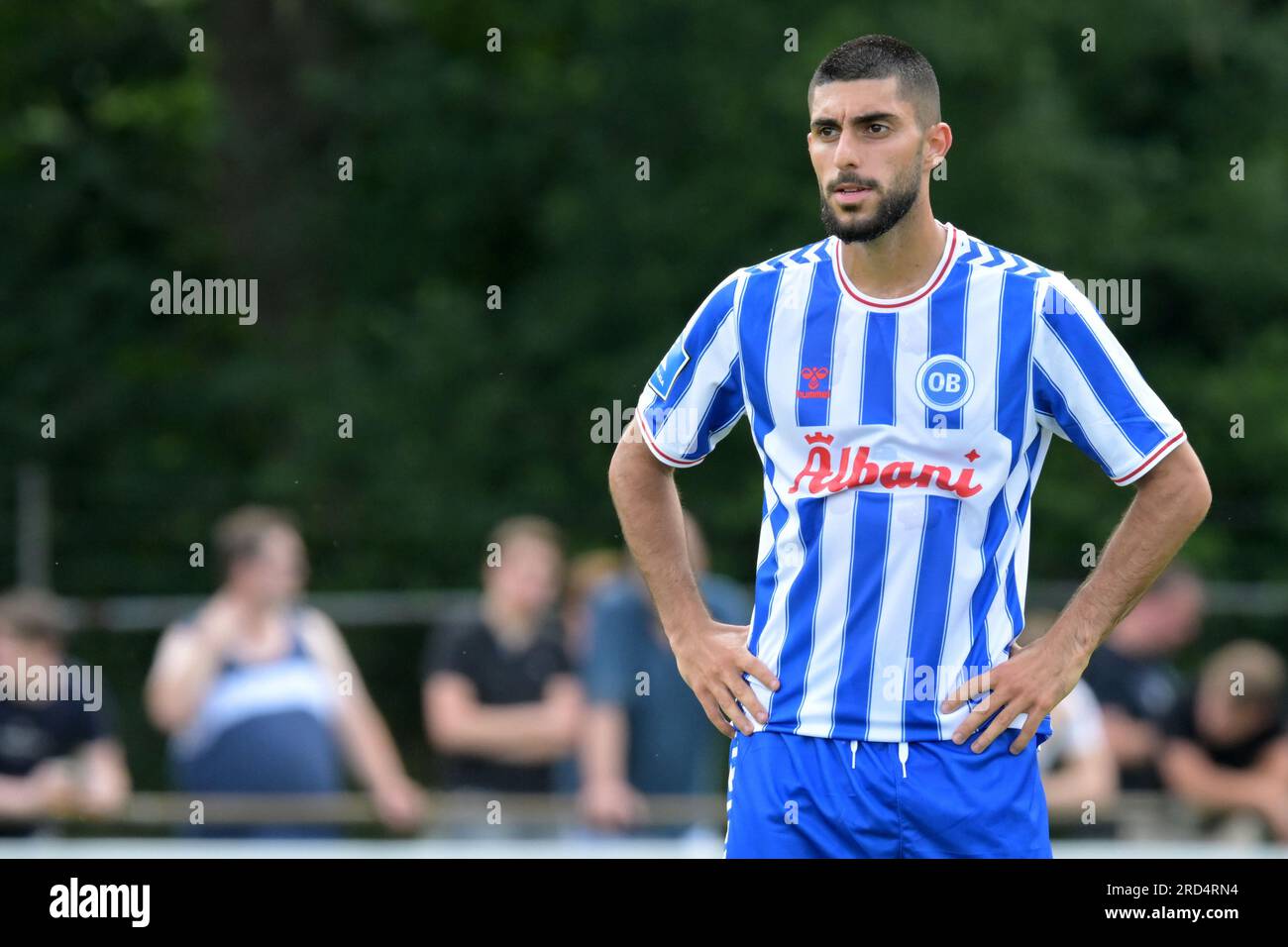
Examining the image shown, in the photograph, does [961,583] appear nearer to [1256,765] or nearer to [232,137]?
[1256,765]

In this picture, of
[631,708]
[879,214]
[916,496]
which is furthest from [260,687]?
[879,214]

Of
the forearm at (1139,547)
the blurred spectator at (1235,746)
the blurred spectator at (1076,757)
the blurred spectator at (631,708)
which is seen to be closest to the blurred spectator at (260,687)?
the blurred spectator at (631,708)

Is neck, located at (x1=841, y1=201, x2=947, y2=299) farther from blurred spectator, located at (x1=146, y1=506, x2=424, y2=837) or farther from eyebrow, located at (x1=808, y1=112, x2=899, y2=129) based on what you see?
blurred spectator, located at (x1=146, y1=506, x2=424, y2=837)

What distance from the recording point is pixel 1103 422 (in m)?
3.79

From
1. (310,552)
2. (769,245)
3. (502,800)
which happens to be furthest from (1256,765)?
(769,245)

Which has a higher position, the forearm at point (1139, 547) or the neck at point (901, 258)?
the neck at point (901, 258)

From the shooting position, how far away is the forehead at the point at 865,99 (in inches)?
150

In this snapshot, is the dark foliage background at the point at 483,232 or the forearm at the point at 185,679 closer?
the forearm at the point at 185,679

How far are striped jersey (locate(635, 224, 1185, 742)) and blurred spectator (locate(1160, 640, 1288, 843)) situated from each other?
5.21 m

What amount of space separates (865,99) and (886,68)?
0.08 metres

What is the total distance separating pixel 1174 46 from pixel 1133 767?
8964 mm

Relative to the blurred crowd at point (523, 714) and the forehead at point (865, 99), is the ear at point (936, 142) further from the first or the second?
the blurred crowd at point (523, 714)

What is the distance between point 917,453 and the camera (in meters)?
3.83

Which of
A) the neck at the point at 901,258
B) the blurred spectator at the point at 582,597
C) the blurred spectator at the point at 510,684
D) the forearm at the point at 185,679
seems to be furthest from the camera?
the blurred spectator at the point at 582,597
